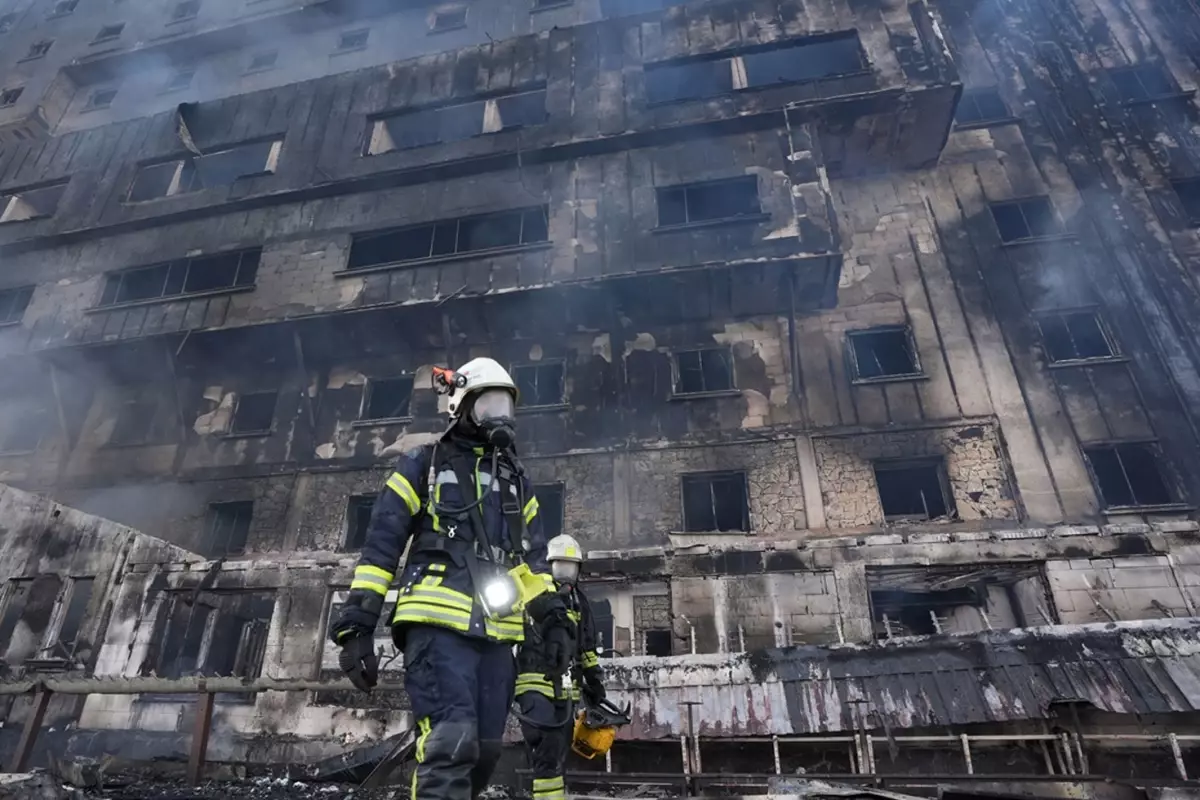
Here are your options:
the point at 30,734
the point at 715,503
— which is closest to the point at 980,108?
the point at 715,503

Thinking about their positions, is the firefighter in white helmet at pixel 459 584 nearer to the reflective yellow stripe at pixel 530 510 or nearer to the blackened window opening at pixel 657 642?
the reflective yellow stripe at pixel 530 510

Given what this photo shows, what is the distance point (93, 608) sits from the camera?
1170 cm

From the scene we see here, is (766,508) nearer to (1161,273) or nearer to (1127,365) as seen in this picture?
(1127,365)

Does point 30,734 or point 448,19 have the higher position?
point 448,19

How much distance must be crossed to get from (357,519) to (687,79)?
39.6ft

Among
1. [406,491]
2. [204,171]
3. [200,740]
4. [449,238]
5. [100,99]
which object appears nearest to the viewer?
[406,491]

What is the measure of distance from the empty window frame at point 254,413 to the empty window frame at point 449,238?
11.5ft

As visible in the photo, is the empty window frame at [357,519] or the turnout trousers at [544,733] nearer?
the turnout trousers at [544,733]

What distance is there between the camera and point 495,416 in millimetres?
3791

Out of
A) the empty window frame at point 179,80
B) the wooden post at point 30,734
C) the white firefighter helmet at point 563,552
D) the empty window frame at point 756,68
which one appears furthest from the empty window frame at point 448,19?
the wooden post at point 30,734

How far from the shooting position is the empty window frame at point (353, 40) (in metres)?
21.8

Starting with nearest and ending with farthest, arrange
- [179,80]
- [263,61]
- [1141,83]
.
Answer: [1141,83], [263,61], [179,80]

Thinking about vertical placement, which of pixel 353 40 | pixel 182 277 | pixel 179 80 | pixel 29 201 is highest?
pixel 179 80

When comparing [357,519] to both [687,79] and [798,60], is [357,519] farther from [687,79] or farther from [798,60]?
[798,60]
